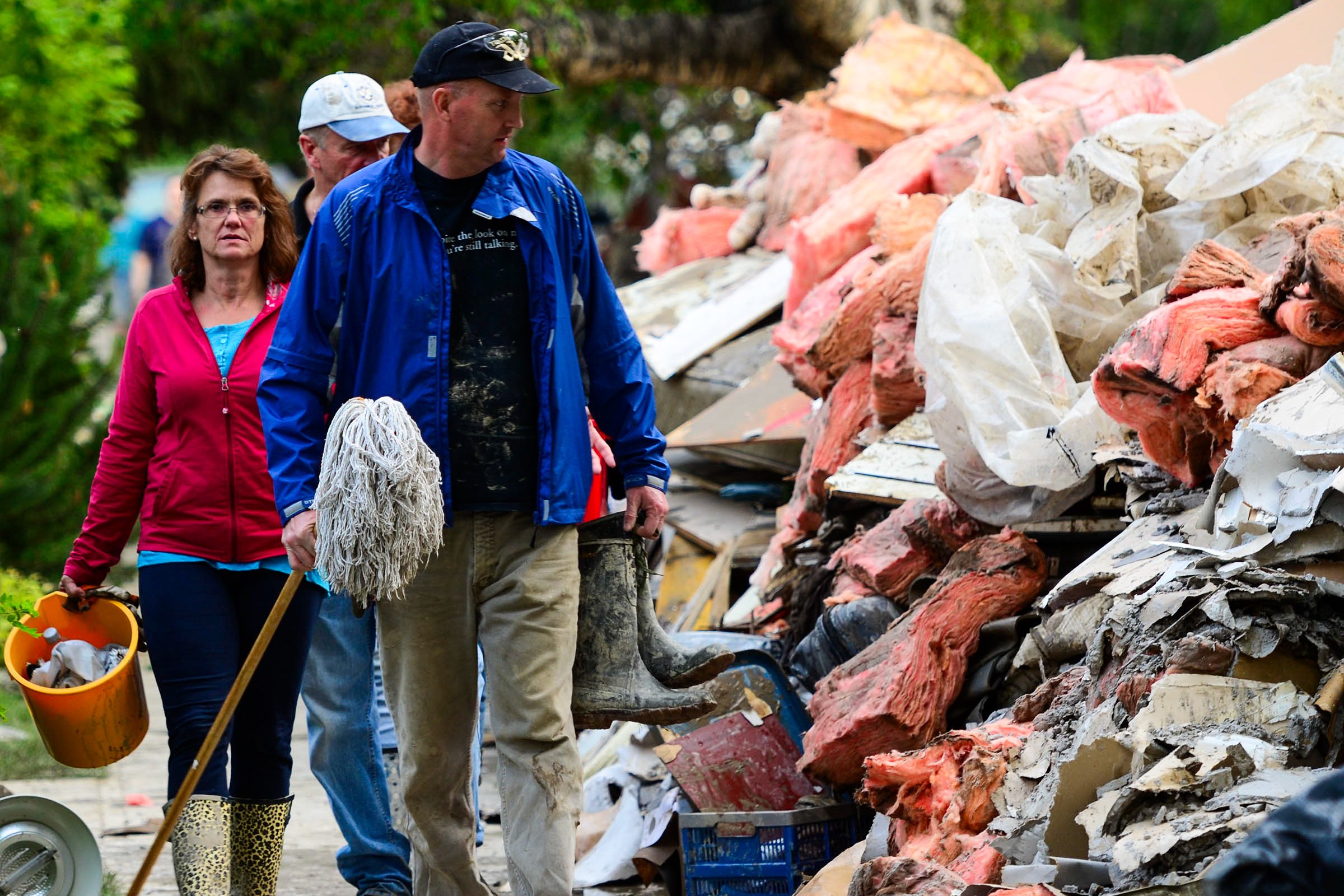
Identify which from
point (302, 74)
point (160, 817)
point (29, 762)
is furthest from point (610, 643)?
point (302, 74)

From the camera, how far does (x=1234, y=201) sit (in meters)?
4.87

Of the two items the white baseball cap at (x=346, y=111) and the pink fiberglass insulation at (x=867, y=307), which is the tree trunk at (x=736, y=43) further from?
the white baseball cap at (x=346, y=111)

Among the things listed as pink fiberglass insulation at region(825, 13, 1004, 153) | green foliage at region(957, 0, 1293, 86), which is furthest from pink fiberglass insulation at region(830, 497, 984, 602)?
green foliage at region(957, 0, 1293, 86)

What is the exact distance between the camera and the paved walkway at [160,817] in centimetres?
461

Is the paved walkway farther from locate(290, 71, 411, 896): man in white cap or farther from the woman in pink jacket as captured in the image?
the woman in pink jacket

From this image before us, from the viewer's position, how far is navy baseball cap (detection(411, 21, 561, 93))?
3.28 meters

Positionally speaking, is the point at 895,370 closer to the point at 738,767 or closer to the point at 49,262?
the point at 738,767

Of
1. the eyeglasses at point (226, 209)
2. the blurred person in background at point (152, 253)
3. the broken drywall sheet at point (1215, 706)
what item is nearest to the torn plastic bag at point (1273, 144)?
the broken drywall sheet at point (1215, 706)

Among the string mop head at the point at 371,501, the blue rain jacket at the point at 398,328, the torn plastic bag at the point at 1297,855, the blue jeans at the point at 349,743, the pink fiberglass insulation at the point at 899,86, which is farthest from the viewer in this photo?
the pink fiberglass insulation at the point at 899,86

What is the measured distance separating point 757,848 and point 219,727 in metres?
1.50

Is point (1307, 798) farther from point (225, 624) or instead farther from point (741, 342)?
point (741, 342)

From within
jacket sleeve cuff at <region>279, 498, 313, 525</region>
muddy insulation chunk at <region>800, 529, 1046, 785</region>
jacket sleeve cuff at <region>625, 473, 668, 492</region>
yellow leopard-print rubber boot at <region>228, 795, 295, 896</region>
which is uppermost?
jacket sleeve cuff at <region>279, 498, 313, 525</region>

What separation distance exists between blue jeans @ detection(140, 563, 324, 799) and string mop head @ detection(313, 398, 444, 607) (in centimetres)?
53

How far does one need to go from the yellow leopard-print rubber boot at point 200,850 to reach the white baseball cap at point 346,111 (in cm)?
193
